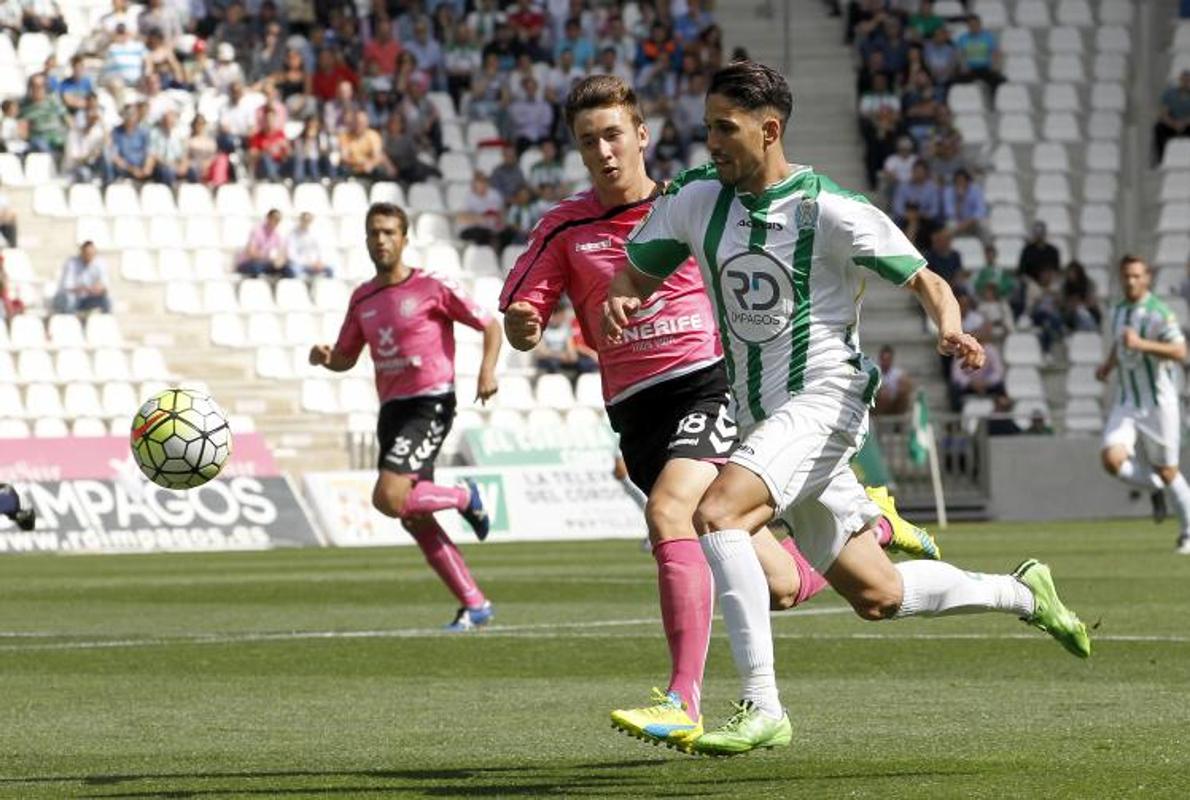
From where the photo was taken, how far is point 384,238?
1430 cm

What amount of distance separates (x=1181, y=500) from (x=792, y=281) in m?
14.3

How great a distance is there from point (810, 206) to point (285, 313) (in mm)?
23376

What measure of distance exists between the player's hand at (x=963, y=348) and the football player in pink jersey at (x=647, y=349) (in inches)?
59.5

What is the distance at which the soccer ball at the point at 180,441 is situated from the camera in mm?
10359

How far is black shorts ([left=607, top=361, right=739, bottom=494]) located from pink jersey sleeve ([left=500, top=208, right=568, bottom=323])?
1.58 ft

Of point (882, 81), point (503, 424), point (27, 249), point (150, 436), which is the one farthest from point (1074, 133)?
point (150, 436)

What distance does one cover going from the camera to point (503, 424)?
30.1 m

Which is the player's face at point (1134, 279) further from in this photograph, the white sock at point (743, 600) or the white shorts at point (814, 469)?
the white sock at point (743, 600)

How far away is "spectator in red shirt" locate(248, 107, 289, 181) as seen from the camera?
3178 cm

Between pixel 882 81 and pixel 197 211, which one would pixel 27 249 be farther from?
pixel 882 81

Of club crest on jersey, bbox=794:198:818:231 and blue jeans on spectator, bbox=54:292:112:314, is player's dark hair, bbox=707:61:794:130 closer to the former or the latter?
club crest on jersey, bbox=794:198:818:231

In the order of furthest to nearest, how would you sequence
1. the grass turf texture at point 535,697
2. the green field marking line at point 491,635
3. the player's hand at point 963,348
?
the green field marking line at point 491,635 → the grass turf texture at point 535,697 → the player's hand at point 963,348

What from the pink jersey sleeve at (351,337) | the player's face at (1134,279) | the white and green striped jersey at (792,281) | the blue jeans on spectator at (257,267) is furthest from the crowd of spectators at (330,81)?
the white and green striped jersey at (792,281)

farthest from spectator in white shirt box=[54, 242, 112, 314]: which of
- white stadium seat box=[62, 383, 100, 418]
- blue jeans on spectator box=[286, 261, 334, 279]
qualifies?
blue jeans on spectator box=[286, 261, 334, 279]
